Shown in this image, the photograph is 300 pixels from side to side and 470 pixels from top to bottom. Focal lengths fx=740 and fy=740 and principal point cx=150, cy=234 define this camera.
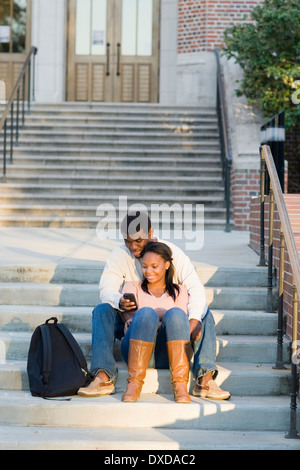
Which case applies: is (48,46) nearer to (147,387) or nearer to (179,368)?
(147,387)

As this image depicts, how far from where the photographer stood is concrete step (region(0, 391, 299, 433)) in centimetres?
410

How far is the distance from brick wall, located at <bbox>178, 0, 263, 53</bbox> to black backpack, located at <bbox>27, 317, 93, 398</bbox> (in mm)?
9506

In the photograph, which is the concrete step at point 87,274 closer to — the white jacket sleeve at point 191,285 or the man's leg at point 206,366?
the white jacket sleeve at point 191,285

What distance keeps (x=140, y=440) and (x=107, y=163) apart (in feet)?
22.4

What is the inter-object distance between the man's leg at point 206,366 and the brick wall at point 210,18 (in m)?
9.32

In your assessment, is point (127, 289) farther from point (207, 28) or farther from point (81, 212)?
point (207, 28)

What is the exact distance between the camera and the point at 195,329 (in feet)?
14.2

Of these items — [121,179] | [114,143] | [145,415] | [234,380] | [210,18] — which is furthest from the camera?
[210,18]

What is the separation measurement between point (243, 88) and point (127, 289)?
6.41 metres

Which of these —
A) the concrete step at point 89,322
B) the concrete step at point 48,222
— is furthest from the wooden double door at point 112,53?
the concrete step at point 89,322

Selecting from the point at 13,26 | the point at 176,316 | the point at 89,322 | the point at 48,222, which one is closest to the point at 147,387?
the point at 176,316

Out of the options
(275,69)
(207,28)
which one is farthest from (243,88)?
(207,28)

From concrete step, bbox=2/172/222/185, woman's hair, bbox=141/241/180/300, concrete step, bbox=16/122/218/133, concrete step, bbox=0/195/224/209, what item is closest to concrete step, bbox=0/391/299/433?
woman's hair, bbox=141/241/180/300

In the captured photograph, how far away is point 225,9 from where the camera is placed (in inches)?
504
